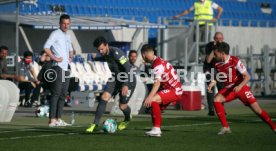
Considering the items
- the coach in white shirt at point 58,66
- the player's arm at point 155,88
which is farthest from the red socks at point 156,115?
the coach in white shirt at point 58,66

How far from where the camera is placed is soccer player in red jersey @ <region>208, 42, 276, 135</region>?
1590 cm

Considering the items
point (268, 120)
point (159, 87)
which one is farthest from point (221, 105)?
point (159, 87)

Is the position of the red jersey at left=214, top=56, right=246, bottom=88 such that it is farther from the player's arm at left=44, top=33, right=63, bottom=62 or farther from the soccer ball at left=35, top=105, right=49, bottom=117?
the soccer ball at left=35, top=105, right=49, bottom=117

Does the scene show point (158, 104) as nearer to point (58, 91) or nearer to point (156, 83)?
point (156, 83)

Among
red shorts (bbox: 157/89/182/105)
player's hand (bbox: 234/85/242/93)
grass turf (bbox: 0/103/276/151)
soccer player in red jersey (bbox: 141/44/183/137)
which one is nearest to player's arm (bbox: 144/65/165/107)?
soccer player in red jersey (bbox: 141/44/183/137)

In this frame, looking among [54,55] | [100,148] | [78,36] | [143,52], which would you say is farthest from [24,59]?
[100,148]

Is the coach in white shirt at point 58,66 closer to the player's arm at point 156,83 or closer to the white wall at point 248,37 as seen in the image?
the player's arm at point 156,83

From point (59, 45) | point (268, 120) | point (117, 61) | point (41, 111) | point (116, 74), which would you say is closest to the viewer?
point (268, 120)

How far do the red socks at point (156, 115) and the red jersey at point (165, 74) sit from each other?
487 millimetres

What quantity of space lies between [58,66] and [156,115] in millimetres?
3494

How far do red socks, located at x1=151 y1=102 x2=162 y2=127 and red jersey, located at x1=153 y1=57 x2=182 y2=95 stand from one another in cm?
49

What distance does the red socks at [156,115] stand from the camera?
1539cm

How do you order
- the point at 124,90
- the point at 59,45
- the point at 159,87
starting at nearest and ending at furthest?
1. the point at 159,87
2. the point at 124,90
3. the point at 59,45

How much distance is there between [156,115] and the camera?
50.7 feet
